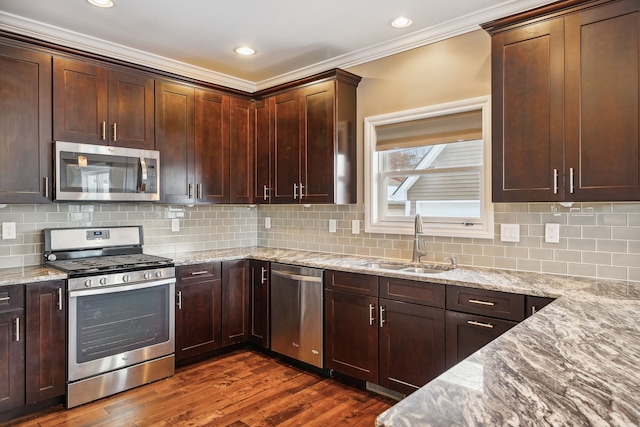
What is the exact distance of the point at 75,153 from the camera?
3.03 metres

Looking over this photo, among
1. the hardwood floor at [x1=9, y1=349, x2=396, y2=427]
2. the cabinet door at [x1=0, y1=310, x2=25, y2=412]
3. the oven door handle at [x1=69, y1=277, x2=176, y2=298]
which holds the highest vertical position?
the oven door handle at [x1=69, y1=277, x2=176, y2=298]

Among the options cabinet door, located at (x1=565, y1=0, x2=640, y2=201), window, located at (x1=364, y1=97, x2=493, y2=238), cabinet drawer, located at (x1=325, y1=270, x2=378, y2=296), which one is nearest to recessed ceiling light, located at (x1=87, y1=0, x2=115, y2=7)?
window, located at (x1=364, y1=97, x2=493, y2=238)

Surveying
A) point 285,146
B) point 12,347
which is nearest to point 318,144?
point 285,146

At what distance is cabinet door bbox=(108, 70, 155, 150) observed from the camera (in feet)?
10.6

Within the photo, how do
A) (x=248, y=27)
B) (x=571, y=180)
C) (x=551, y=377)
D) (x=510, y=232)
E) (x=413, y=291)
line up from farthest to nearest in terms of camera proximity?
(x=248, y=27)
(x=510, y=232)
(x=413, y=291)
(x=571, y=180)
(x=551, y=377)

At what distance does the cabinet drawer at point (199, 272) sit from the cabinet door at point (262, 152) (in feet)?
2.81

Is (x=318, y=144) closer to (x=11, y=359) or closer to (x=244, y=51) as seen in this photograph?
(x=244, y=51)

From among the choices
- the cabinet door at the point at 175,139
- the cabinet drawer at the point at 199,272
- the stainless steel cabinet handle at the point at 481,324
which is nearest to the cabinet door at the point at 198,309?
the cabinet drawer at the point at 199,272

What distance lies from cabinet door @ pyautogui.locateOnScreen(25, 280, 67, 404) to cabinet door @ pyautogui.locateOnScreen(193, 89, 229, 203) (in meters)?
1.46

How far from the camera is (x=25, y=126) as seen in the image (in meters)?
2.84

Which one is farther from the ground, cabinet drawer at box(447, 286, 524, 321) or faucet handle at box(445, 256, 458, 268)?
faucet handle at box(445, 256, 458, 268)

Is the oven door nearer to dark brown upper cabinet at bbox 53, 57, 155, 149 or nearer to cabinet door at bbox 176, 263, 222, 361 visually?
cabinet door at bbox 176, 263, 222, 361

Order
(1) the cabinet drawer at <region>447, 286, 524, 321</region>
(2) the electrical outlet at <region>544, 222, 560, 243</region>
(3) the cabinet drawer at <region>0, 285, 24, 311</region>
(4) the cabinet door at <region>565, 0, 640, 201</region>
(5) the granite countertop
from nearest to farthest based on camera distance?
(5) the granite countertop, (4) the cabinet door at <region>565, 0, 640, 201</region>, (1) the cabinet drawer at <region>447, 286, 524, 321</region>, (3) the cabinet drawer at <region>0, 285, 24, 311</region>, (2) the electrical outlet at <region>544, 222, 560, 243</region>

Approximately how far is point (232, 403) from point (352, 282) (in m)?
1.19
